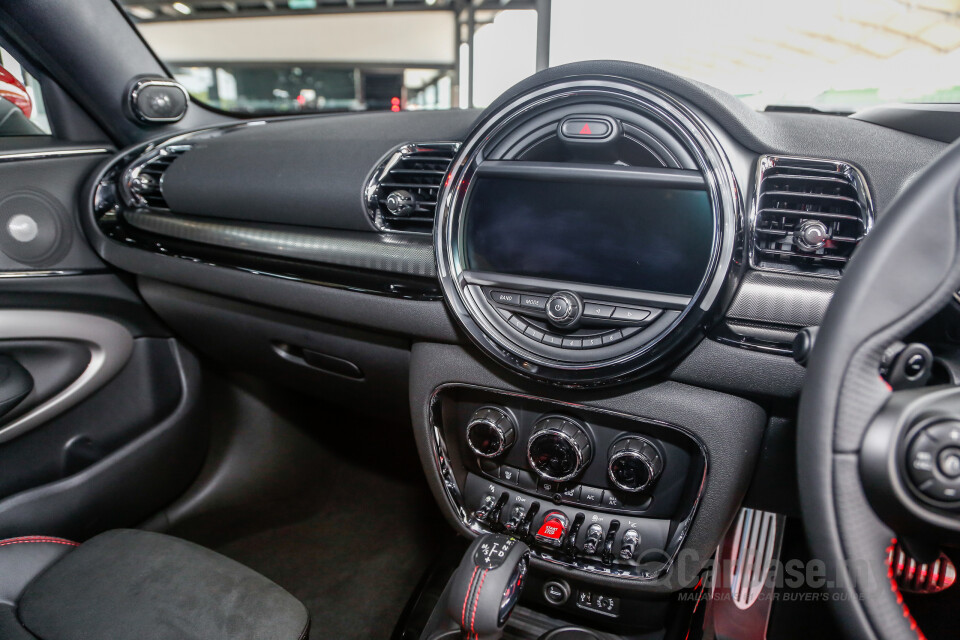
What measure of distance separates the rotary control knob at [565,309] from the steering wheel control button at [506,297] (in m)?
0.07

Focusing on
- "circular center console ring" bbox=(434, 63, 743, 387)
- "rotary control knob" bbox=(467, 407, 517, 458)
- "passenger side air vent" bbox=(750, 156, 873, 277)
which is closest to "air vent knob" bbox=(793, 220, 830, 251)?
"passenger side air vent" bbox=(750, 156, 873, 277)

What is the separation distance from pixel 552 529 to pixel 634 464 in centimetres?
23

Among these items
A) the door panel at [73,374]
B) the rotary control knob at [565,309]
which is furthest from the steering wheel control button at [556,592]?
the door panel at [73,374]

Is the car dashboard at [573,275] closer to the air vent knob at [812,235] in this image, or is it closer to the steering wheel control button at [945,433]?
the air vent knob at [812,235]

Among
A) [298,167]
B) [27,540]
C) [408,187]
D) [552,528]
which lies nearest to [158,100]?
[298,167]

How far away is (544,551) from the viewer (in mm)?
1203

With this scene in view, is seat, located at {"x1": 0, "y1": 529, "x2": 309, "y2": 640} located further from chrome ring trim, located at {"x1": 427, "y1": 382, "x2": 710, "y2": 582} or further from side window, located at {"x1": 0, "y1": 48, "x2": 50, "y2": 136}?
side window, located at {"x1": 0, "y1": 48, "x2": 50, "y2": 136}

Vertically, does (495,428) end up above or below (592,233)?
below

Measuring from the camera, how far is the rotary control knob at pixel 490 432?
3.68 feet

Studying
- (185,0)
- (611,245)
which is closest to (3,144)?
(611,245)

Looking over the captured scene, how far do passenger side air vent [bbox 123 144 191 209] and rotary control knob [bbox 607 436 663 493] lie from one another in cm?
126

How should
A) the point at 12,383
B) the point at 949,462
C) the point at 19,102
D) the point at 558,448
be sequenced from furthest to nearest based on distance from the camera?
1. the point at 19,102
2. the point at 12,383
3. the point at 558,448
4. the point at 949,462

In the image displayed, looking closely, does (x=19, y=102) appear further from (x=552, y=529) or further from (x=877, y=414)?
(x=877, y=414)

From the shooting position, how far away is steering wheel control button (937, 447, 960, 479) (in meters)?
0.52
